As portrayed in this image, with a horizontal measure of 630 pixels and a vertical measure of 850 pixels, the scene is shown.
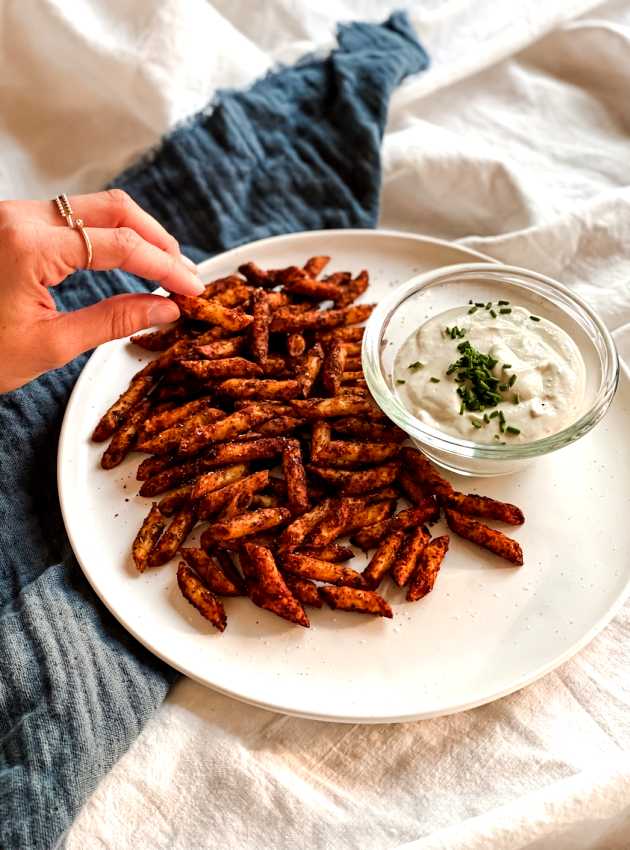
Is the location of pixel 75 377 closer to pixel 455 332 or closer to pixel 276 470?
pixel 276 470

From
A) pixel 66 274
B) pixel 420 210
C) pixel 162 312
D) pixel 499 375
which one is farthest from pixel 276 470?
pixel 420 210

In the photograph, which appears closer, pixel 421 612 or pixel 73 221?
pixel 421 612

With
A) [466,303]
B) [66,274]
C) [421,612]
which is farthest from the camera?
[466,303]

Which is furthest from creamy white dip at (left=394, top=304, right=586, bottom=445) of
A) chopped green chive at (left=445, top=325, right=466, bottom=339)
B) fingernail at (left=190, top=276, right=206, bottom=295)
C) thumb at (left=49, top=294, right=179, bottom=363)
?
thumb at (left=49, top=294, right=179, bottom=363)

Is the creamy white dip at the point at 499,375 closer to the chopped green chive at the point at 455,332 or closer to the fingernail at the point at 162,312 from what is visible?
the chopped green chive at the point at 455,332

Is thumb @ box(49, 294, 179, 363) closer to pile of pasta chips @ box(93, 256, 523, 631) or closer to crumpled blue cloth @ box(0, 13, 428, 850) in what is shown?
pile of pasta chips @ box(93, 256, 523, 631)

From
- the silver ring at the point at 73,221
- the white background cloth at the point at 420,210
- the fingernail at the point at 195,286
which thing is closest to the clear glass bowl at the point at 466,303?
the white background cloth at the point at 420,210
